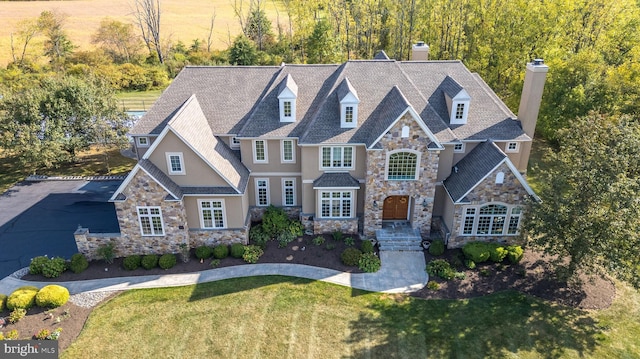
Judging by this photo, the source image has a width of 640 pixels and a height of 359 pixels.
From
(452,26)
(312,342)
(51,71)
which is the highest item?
(452,26)

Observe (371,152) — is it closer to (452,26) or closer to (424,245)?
(424,245)

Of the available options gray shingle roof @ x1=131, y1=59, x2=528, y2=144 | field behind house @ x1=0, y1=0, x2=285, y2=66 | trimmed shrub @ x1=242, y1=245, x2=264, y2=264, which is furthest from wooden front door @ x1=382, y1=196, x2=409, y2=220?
field behind house @ x1=0, y1=0, x2=285, y2=66

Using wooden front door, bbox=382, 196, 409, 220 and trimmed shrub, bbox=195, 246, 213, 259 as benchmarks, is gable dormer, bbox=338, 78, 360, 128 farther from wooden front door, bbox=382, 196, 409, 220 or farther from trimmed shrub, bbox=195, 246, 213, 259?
trimmed shrub, bbox=195, 246, 213, 259

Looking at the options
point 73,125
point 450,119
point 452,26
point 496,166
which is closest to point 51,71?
point 73,125

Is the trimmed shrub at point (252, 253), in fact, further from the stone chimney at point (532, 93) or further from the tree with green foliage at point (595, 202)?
the stone chimney at point (532, 93)

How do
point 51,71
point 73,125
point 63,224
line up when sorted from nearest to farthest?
point 63,224
point 73,125
point 51,71

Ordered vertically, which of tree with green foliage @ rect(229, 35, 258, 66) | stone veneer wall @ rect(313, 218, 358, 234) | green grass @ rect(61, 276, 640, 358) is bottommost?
green grass @ rect(61, 276, 640, 358)

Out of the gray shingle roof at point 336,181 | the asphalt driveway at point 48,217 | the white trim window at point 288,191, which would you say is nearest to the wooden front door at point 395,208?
the gray shingle roof at point 336,181
